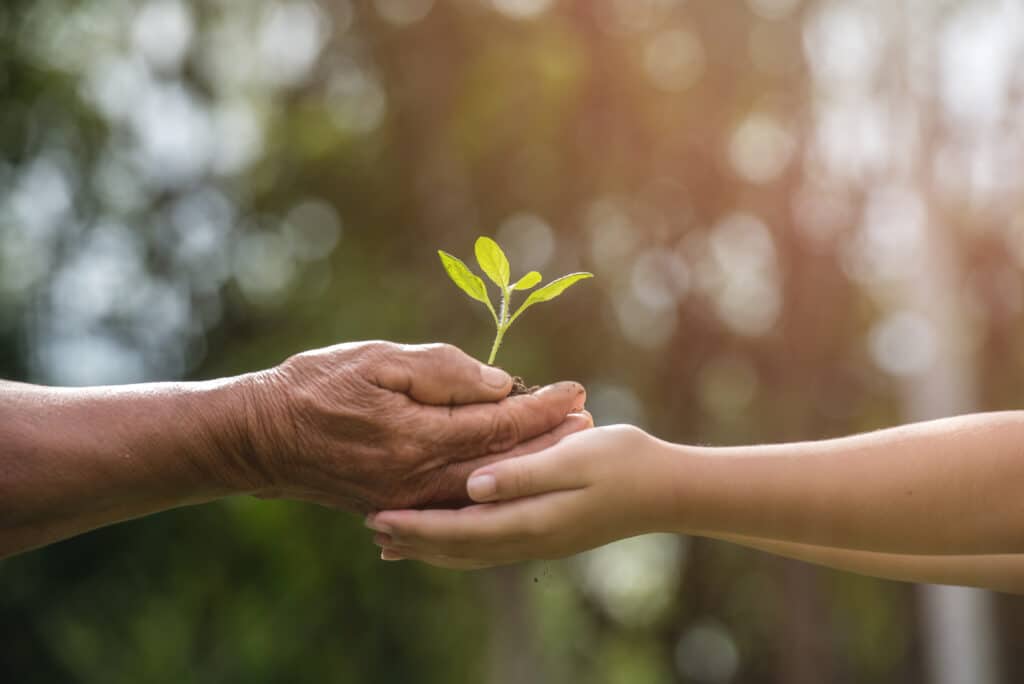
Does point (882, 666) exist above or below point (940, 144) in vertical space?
below

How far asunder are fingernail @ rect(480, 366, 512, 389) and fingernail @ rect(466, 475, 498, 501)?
1.81ft

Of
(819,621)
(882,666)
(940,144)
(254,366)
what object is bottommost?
(882,666)

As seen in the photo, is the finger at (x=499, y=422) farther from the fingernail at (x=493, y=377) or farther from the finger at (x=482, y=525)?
the finger at (x=482, y=525)

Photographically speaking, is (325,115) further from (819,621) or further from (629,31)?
(819,621)

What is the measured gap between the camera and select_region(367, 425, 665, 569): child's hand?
291cm

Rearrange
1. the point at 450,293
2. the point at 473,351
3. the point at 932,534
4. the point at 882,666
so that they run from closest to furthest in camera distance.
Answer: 1. the point at 932,534
2. the point at 473,351
3. the point at 450,293
4. the point at 882,666

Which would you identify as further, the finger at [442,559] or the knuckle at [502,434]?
the knuckle at [502,434]

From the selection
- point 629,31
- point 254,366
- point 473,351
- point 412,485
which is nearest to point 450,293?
point 473,351

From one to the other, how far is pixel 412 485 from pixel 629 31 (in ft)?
51.4

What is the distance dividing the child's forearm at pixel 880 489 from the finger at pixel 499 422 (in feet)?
1.68

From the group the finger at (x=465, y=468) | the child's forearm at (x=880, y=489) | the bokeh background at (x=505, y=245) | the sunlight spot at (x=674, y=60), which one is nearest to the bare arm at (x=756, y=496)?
the child's forearm at (x=880, y=489)

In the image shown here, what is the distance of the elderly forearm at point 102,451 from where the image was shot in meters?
3.10

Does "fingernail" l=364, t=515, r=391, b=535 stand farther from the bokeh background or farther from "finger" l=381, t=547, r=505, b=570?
the bokeh background

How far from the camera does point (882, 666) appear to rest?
75.6 ft
